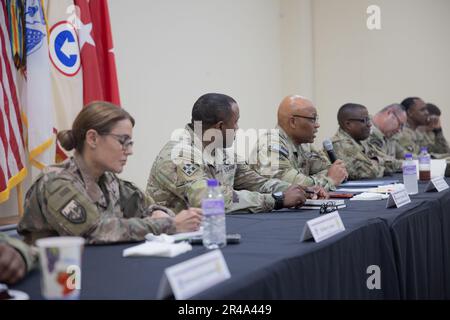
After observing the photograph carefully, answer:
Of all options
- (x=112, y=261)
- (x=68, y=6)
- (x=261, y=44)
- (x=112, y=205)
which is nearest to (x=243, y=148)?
(x=261, y=44)

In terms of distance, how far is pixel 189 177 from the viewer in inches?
92.2

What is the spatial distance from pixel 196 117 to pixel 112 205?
820 mm

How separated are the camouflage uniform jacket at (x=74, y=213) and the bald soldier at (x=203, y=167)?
0.54 metres

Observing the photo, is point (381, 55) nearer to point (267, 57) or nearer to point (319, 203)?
point (267, 57)

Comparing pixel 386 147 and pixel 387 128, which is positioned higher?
pixel 387 128

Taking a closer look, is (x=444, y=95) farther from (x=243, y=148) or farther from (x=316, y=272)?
(x=316, y=272)

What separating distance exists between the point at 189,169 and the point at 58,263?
52.2 inches

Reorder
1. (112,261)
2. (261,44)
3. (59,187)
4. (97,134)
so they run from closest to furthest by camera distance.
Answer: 1. (112,261)
2. (59,187)
3. (97,134)
4. (261,44)

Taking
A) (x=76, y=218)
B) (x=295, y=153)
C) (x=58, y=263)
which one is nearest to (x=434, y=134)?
(x=295, y=153)

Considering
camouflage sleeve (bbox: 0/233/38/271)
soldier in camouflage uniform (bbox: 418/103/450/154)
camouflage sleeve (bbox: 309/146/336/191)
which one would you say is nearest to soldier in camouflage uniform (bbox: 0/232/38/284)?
camouflage sleeve (bbox: 0/233/38/271)

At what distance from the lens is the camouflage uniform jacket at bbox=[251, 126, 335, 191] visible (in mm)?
3166

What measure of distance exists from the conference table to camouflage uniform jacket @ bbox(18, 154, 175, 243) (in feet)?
0.17

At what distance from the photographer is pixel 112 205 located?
6.21 feet

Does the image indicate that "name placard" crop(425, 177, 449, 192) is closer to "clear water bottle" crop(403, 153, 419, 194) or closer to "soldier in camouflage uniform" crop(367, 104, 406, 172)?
"clear water bottle" crop(403, 153, 419, 194)
